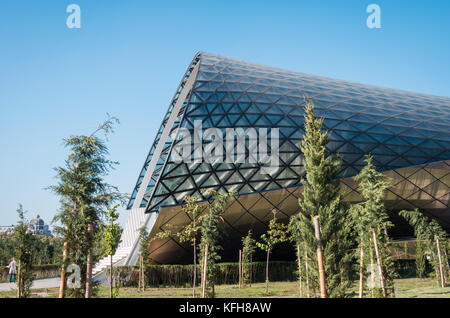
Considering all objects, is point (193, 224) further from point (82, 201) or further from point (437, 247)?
point (437, 247)

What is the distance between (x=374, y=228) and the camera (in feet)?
49.4

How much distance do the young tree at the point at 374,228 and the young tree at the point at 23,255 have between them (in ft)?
47.7

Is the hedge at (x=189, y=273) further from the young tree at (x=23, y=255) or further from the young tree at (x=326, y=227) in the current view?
the young tree at (x=326, y=227)

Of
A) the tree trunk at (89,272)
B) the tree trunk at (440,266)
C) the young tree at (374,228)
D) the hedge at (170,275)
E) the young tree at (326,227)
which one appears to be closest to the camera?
the tree trunk at (89,272)

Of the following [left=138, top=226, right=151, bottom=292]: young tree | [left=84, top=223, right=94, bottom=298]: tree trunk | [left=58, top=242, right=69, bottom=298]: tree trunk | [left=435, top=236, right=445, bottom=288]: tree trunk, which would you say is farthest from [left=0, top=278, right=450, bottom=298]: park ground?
[left=84, top=223, right=94, bottom=298]: tree trunk

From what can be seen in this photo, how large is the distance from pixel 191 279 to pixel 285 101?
20290 millimetres

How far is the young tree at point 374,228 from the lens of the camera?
1493cm

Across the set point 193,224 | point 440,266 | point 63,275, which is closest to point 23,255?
point 63,275

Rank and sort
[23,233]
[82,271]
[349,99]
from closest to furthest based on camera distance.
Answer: [82,271] < [23,233] < [349,99]

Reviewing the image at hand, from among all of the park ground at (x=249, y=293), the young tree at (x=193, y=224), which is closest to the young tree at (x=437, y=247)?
the park ground at (x=249, y=293)

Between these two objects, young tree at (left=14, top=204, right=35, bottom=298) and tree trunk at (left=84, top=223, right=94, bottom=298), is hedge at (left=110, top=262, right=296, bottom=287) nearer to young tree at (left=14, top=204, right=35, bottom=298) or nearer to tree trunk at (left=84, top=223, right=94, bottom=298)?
young tree at (left=14, top=204, right=35, bottom=298)
